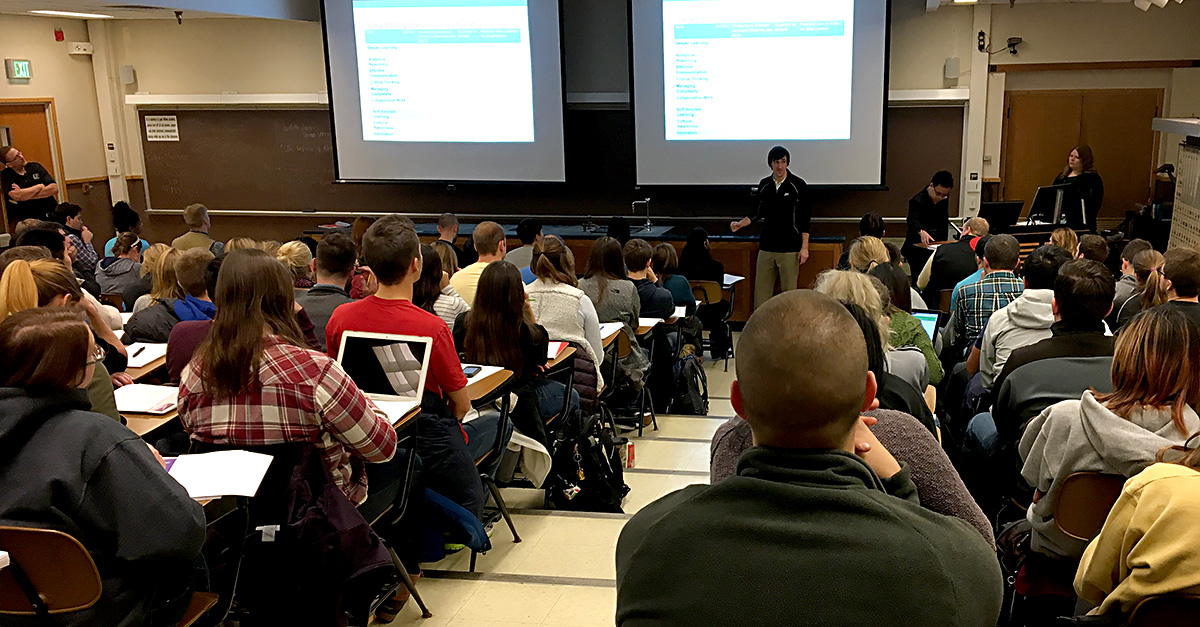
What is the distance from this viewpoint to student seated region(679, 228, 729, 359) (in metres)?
6.72

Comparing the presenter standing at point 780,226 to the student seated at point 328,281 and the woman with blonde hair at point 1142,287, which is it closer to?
the woman with blonde hair at point 1142,287

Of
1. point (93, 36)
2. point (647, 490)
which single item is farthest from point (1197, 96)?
point (93, 36)

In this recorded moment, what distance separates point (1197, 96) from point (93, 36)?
11.1 meters

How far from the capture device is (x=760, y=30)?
8.22 metres

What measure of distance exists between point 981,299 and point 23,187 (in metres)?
8.19

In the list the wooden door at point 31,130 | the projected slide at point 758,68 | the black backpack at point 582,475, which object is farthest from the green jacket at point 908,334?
the wooden door at point 31,130

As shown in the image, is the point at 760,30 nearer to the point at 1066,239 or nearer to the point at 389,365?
the point at 1066,239

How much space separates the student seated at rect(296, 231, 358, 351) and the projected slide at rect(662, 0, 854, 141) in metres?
5.11

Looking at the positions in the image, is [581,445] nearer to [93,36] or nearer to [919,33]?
[919,33]

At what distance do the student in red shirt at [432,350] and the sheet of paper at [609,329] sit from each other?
1420 millimetres

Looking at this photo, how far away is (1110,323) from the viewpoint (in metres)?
4.71

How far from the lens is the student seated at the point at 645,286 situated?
18.3ft

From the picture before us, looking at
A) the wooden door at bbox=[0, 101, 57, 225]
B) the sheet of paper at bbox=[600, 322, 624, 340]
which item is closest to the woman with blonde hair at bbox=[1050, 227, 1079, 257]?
the sheet of paper at bbox=[600, 322, 624, 340]

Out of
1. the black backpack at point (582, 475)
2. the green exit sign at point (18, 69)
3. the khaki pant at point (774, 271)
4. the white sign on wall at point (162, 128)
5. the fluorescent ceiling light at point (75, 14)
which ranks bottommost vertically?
the black backpack at point (582, 475)
